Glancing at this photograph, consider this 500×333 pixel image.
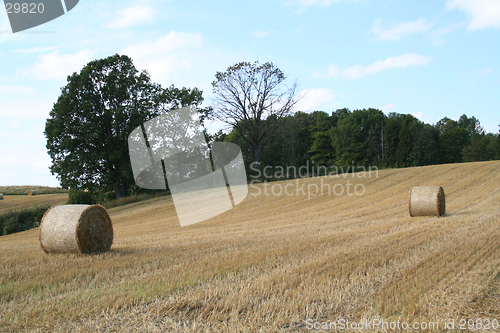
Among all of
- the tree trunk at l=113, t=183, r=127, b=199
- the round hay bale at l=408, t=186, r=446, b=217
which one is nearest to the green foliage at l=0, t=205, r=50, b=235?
the tree trunk at l=113, t=183, r=127, b=199

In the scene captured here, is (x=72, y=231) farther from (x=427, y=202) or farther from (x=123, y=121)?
(x=123, y=121)

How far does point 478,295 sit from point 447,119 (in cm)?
8632

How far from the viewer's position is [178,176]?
111 feet

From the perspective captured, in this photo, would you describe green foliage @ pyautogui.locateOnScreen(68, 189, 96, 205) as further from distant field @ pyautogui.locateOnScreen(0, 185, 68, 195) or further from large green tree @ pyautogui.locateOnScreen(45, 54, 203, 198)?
distant field @ pyautogui.locateOnScreen(0, 185, 68, 195)

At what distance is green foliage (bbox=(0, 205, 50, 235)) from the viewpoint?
24.8 meters

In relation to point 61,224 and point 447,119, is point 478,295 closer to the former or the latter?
point 61,224

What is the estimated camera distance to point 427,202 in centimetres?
1125

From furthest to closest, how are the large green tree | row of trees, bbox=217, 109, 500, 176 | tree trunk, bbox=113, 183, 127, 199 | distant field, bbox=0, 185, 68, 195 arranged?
row of trees, bbox=217, 109, 500, 176 → distant field, bbox=0, 185, 68, 195 → tree trunk, bbox=113, 183, 127, 199 → the large green tree

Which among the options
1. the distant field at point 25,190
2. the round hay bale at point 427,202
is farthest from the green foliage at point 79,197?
the round hay bale at point 427,202

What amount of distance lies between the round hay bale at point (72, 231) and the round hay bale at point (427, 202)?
9380 mm

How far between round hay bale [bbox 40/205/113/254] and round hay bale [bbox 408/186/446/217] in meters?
9.38

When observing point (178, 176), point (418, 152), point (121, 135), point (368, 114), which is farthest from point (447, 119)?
point (121, 135)

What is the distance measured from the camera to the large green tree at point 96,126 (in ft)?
90.8

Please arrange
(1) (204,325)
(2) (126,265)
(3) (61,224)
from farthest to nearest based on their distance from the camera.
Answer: (3) (61,224) < (2) (126,265) < (1) (204,325)
